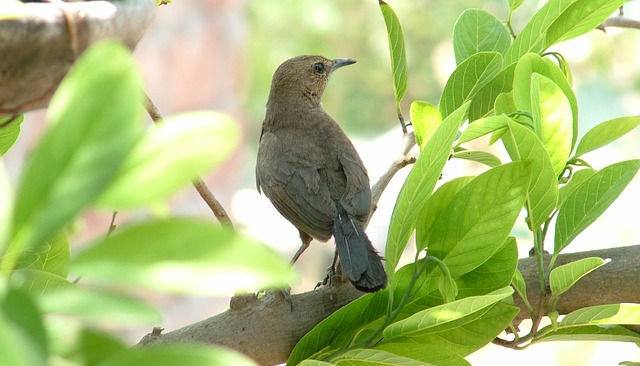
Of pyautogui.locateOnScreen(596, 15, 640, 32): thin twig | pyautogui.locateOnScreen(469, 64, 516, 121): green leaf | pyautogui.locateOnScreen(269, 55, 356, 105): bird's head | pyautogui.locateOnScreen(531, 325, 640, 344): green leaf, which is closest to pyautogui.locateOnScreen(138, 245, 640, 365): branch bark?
pyautogui.locateOnScreen(531, 325, 640, 344): green leaf

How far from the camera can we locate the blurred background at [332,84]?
21.6 ft

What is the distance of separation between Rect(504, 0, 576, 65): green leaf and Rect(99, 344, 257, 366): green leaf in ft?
3.03

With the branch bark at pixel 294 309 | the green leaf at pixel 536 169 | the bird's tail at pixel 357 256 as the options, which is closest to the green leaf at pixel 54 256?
the branch bark at pixel 294 309

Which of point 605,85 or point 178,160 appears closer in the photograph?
point 178,160

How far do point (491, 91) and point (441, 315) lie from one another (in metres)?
0.46

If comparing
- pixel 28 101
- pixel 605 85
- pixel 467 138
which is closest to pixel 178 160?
pixel 28 101

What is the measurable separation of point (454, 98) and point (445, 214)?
1.00ft

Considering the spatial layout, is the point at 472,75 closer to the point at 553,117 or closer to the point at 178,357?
the point at 553,117

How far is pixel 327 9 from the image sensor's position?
9.59 meters

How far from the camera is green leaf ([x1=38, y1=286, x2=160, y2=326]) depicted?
0.33m

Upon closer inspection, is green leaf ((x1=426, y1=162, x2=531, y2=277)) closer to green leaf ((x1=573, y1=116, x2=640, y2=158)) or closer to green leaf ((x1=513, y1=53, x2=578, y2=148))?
green leaf ((x1=513, y1=53, x2=578, y2=148))

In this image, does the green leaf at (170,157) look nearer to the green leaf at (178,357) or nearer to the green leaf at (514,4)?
the green leaf at (178,357)

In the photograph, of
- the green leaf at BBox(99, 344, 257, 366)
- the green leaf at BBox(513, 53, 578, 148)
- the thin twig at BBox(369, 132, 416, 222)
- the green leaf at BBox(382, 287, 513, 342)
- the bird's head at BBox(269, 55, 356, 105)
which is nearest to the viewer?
the green leaf at BBox(99, 344, 257, 366)

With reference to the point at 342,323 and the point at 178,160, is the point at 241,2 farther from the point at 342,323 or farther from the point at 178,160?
the point at 178,160
